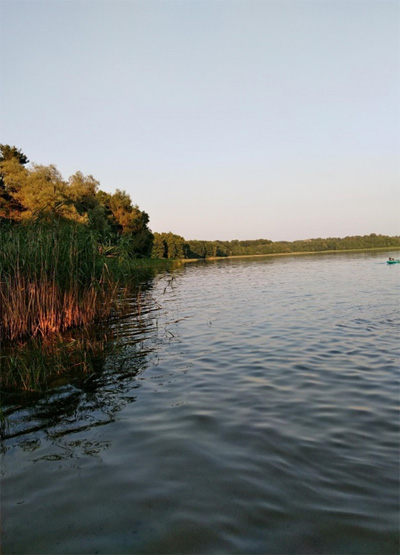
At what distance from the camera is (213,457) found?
4645mm

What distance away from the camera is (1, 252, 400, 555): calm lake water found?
10.9 ft

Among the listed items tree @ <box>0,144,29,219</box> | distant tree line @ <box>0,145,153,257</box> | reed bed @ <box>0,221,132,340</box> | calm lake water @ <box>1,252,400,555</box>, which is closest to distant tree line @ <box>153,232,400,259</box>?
distant tree line @ <box>0,145,153,257</box>

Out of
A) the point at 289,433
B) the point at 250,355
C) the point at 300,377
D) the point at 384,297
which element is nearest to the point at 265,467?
the point at 289,433

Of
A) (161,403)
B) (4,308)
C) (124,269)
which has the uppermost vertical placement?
(124,269)

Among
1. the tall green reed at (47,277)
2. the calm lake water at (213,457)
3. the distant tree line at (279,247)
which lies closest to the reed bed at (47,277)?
the tall green reed at (47,277)

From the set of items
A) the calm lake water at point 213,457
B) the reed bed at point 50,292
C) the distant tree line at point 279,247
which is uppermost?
the distant tree line at point 279,247

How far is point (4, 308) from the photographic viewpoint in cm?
1048

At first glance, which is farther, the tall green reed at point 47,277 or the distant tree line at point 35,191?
the distant tree line at point 35,191

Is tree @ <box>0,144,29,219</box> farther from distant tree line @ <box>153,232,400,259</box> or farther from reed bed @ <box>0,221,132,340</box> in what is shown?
distant tree line @ <box>153,232,400,259</box>

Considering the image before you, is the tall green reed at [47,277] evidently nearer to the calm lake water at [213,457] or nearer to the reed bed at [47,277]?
the reed bed at [47,277]

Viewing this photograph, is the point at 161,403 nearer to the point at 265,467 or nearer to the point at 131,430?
the point at 131,430

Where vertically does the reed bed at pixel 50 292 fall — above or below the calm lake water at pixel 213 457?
above

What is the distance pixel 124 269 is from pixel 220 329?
13.7ft

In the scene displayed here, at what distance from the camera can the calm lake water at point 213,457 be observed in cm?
332
